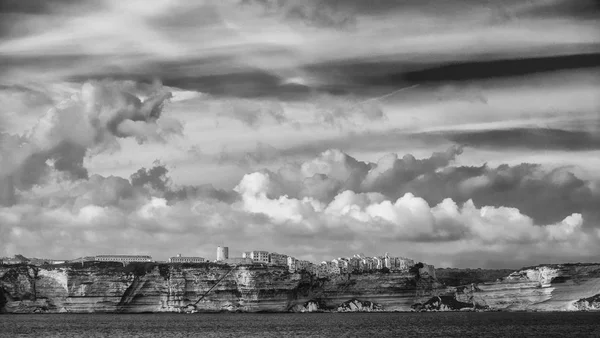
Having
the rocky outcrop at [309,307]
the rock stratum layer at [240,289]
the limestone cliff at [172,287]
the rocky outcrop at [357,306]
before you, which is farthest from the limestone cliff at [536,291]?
the rocky outcrop at [309,307]

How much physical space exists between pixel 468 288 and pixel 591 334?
357ft

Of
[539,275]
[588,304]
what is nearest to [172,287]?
[539,275]

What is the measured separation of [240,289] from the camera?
170500 millimetres

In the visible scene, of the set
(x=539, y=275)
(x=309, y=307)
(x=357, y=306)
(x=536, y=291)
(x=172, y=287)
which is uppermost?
(x=172, y=287)

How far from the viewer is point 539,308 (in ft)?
575

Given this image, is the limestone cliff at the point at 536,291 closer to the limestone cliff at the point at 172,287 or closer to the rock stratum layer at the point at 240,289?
the rock stratum layer at the point at 240,289

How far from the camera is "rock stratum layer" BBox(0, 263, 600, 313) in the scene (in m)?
162

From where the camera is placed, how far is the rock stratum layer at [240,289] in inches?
6393

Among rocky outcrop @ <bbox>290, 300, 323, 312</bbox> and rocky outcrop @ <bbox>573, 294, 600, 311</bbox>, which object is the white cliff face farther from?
rocky outcrop @ <bbox>290, 300, 323, 312</bbox>

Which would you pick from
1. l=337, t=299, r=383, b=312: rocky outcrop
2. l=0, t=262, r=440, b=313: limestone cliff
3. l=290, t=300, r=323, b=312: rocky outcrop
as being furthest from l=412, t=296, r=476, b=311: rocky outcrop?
l=290, t=300, r=323, b=312: rocky outcrop

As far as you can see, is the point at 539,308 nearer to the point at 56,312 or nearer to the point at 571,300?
the point at 571,300

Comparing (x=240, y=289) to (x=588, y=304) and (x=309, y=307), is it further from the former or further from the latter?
(x=588, y=304)

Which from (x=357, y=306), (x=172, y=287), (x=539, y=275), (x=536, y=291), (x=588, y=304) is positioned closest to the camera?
(x=588, y=304)

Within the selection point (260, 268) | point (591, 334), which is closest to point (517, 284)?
point (260, 268)
